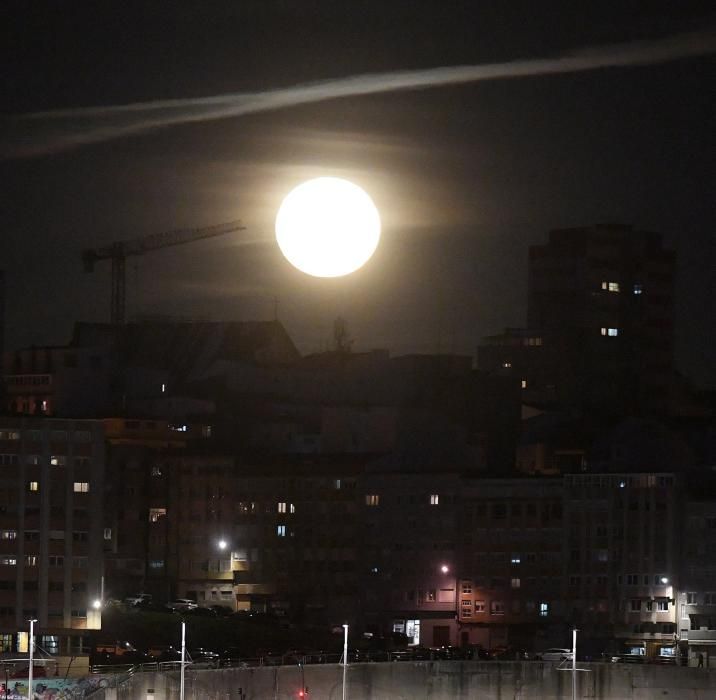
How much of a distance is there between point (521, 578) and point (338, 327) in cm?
2531

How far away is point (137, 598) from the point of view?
65.2 m

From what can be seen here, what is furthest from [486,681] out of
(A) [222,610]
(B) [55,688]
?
(A) [222,610]

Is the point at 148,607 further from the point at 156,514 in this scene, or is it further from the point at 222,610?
the point at 156,514

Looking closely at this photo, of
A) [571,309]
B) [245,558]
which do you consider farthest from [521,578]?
[571,309]

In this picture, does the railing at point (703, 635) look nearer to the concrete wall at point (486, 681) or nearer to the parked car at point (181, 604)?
the concrete wall at point (486, 681)

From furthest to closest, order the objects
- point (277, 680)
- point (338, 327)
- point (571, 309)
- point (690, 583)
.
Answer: point (571, 309) < point (338, 327) < point (690, 583) < point (277, 680)

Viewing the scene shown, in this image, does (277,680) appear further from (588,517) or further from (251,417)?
(251,417)

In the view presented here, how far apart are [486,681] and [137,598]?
1477cm

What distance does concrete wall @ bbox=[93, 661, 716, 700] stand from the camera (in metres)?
50.8

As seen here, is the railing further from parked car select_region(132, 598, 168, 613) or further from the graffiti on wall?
the graffiti on wall

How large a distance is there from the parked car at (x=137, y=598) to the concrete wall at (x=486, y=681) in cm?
1317

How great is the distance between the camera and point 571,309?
98.1 meters

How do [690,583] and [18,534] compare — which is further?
[690,583]

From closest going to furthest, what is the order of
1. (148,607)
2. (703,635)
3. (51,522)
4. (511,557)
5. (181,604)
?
(51,522) → (148,607) → (181,604) → (703,635) → (511,557)
